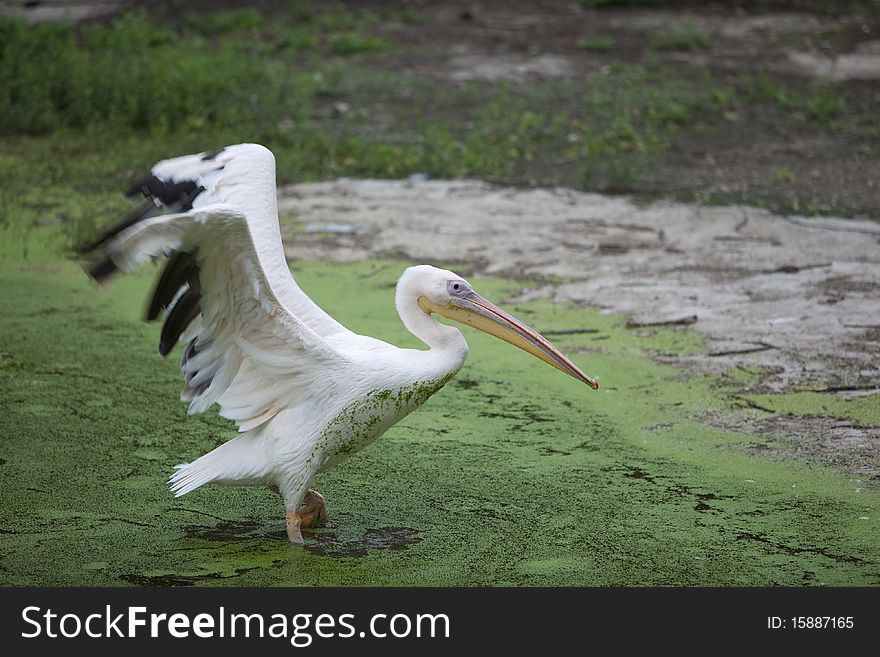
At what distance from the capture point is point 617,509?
4230 millimetres

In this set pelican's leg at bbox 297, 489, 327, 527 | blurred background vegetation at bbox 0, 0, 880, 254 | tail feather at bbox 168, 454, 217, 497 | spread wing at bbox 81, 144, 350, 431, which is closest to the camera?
spread wing at bbox 81, 144, 350, 431

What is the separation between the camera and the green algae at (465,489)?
380 cm

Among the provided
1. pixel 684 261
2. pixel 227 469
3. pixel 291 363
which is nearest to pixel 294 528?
pixel 227 469

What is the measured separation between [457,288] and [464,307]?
71 millimetres

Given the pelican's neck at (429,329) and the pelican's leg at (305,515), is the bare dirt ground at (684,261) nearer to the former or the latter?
the pelican's neck at (429,329)

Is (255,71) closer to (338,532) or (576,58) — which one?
(576,58)

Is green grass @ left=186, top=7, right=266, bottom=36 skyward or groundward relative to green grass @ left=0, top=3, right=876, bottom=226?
skyward

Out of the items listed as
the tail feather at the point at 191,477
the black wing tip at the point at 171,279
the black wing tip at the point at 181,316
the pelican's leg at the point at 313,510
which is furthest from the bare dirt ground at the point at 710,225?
the black wing tip at the point at 171,279

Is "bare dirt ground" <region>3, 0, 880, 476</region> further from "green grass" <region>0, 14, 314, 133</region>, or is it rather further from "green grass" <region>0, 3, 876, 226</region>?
"green grass" <region>0, 14, 314, 133</region>

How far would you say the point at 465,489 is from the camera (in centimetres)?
445

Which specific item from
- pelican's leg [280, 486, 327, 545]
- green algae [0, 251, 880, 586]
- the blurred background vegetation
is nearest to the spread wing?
pelican's leg [280, 486, 327, 545]

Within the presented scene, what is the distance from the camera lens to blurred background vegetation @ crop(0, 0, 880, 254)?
852cm

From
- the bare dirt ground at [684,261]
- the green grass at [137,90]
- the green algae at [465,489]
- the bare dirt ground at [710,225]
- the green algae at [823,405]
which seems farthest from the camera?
the green grass at [137,90]
